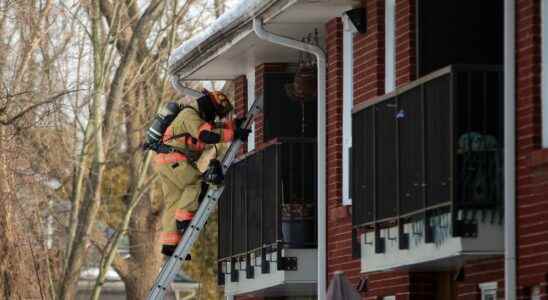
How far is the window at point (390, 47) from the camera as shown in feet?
52.9

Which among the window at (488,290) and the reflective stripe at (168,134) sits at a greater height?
the reflective stripe at (168,134)

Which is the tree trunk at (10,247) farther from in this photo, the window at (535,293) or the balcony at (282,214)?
the window at (535,293)

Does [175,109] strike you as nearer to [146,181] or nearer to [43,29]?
[43,29]

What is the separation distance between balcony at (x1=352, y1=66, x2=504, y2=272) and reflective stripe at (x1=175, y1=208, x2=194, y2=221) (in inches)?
165

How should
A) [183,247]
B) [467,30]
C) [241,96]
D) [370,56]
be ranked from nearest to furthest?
[467,30]
[370,56]
[183,247]
[241,96]

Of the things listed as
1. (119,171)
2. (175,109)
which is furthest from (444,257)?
(119,171)

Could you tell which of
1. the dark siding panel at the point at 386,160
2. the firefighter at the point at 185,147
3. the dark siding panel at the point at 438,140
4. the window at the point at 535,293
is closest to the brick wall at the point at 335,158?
the firefighter at the point at 185,147

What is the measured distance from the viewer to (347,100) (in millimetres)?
17812

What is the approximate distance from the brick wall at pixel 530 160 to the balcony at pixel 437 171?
13.1 inches

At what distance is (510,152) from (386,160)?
2101 millimetres

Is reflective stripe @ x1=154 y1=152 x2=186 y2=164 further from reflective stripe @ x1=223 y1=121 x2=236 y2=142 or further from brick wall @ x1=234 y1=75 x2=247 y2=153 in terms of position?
brick wall @ x1=234 y1=75 x2=247 y2=153

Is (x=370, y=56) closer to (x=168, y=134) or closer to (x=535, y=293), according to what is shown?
(x=168, y=134)

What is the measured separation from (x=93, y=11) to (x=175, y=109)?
16040 mm

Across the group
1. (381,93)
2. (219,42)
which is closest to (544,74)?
(381,93)
